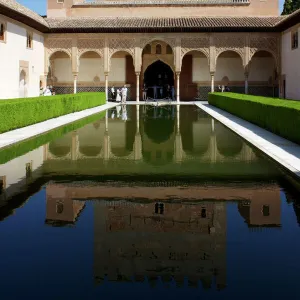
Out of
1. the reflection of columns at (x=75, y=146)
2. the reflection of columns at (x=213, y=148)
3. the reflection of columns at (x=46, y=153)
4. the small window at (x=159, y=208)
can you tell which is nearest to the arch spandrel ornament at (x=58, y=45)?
the reflection of columns at (x=75, y=146)

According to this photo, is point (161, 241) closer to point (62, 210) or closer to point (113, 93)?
point (62, 210)

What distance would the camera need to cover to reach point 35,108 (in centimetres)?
1695

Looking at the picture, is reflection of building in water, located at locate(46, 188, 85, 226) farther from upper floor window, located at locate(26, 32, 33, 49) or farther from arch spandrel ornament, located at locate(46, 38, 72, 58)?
arch spandrel ornament, located at locate(46, 38, 72, 58)

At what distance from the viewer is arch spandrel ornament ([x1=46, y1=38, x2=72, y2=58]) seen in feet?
107

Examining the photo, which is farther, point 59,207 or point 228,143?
point 228,143

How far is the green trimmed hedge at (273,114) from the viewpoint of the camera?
11.2m

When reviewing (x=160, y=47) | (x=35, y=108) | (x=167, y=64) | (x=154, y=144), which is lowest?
(x=154, y=144)

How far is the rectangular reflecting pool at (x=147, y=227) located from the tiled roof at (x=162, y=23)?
76.6ft

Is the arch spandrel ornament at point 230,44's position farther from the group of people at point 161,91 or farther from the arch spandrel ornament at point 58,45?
the arch spandrel ornament at point 58,45

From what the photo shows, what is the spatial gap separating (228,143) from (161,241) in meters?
7.42

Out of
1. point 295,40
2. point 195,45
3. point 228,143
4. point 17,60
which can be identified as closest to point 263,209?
point 228,143

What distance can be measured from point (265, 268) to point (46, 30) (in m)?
30.4

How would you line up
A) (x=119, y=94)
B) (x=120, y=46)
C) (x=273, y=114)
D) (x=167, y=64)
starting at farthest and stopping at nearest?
(x=167, y=64) → (x=119, y=94) → (x=120, y=46) → (x=273, y=114)

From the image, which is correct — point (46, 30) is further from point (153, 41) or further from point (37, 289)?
point (37, 289)
